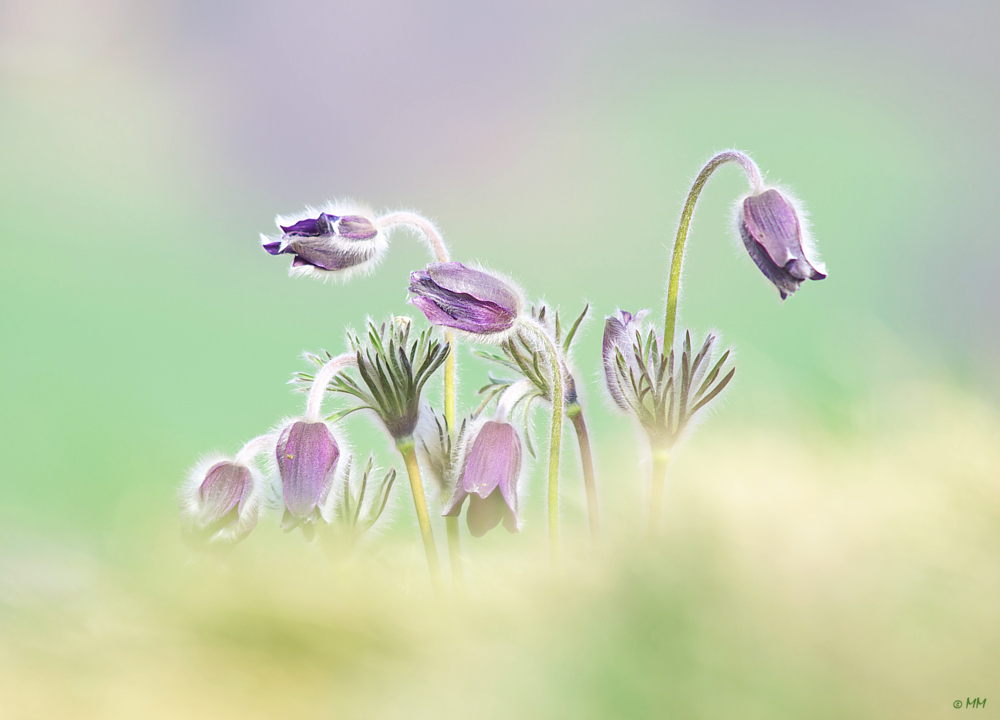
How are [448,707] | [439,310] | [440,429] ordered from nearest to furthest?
[448,707]
[439,310]
[440,429]

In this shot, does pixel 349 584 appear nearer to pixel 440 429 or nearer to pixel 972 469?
pixel 972 469

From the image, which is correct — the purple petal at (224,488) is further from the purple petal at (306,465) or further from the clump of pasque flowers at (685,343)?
the clump of pasque flowers at (685,343)

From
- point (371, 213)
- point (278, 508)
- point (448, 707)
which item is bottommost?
point (448, 707)

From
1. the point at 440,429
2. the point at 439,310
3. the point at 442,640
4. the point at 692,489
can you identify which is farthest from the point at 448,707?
the point at 440,429

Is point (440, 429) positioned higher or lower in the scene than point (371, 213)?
lower

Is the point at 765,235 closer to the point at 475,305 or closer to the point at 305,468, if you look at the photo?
the point at 475,305

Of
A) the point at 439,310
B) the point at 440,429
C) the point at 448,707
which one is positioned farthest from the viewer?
the point at 440,429
